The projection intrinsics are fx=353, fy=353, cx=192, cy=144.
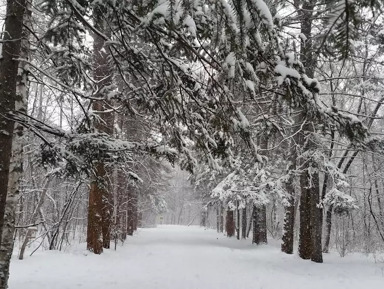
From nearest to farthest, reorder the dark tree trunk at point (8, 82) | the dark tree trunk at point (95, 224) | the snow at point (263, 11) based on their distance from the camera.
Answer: the snow at point (263, 11) → the dark tree trunk at point (8, 82) → the dark tree trunk at point (95, 224)

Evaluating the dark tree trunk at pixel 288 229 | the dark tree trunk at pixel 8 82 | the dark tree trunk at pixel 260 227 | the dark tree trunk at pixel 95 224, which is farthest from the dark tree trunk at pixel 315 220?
the dark tree trunk at pixel 8 82

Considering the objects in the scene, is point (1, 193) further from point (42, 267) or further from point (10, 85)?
point (42, 267)

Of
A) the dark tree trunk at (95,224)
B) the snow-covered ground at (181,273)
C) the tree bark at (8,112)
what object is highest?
the tree bark at (8,112)

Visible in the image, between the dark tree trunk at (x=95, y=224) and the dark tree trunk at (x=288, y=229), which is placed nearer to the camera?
the dark tree trunk at (x=95, y=224)

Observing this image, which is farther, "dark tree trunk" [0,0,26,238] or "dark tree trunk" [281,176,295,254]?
"dark tree trunk" [281,176,295,254]

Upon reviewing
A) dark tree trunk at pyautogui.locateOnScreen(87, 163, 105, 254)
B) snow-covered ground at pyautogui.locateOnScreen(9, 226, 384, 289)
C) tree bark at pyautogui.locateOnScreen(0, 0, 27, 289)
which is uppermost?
tree bark at pyautogui.locateOnScreen(0, 0, 27, 289)

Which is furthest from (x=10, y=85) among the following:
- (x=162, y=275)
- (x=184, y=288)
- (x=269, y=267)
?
(x=269, y=267)

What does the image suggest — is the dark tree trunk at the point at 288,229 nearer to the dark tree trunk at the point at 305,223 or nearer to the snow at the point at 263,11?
the dark tree trunk at the point at 305,223

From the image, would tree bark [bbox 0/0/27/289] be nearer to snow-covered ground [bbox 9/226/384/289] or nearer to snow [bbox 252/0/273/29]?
snow-covered ground [bbox 9/226/384/289]

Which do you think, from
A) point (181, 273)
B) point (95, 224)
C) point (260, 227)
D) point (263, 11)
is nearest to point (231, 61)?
point (263, 11)

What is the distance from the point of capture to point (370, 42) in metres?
11.5

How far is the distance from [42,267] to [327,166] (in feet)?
30.6

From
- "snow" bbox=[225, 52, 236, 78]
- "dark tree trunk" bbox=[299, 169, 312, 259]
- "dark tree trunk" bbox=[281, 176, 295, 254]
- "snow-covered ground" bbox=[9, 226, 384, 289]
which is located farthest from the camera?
"dark tree trunk" bbox=[281, 176, 295, 254]

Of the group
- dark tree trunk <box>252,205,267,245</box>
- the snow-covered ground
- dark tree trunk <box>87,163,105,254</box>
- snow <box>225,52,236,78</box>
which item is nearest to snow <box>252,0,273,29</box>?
snow <box>225,52,236,78</box>
